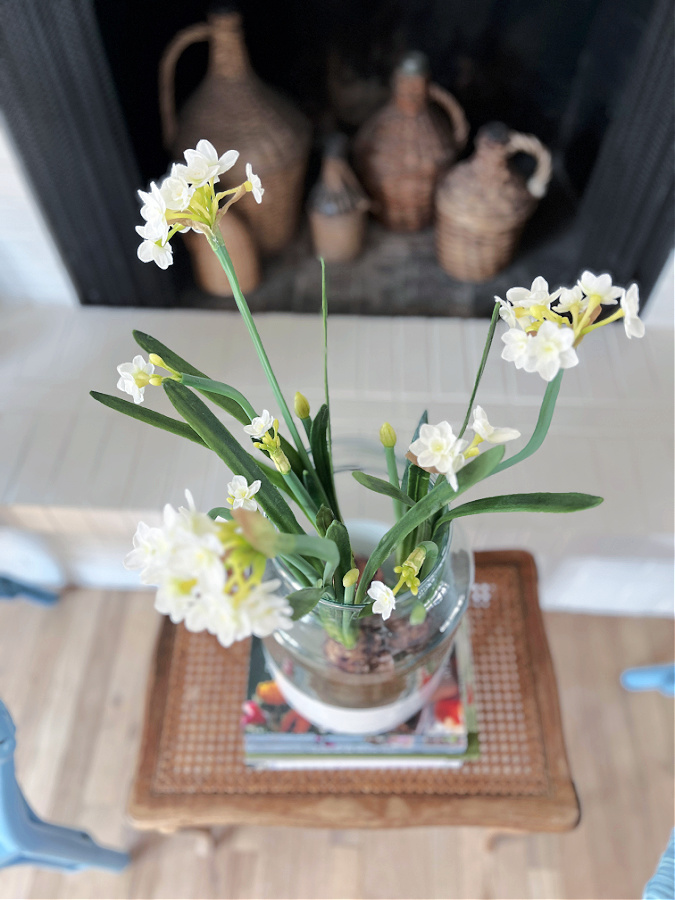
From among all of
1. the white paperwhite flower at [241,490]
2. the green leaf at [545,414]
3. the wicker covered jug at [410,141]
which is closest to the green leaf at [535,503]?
the green leaf at [545,414]

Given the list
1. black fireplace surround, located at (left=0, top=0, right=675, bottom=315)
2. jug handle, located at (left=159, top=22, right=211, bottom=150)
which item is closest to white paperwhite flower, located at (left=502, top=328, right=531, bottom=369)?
black fireplace surround, located at (left=0, top=0, right=675, bottom=315)

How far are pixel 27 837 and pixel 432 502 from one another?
628 mm

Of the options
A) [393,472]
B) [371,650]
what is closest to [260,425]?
[393,472]

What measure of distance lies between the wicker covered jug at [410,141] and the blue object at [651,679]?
3.12 ft

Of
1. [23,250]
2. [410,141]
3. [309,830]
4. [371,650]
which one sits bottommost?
[309,830]

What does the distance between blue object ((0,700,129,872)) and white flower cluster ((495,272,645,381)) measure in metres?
0.55

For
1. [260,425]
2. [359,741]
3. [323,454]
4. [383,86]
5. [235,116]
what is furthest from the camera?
[383,86]

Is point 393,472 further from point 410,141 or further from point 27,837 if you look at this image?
point 410,141

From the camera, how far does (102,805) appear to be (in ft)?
3.35

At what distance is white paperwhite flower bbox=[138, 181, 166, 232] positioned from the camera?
0.35m

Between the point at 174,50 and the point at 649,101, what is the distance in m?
0.76

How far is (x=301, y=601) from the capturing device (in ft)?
1.33

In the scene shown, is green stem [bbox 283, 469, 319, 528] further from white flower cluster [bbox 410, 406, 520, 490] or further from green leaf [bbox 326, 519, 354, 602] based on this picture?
white flower cluster [bbox 410, 406, 520, 490]

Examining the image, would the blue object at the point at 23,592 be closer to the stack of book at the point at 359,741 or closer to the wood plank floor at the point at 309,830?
the wood plank floor at the point at 309,830
